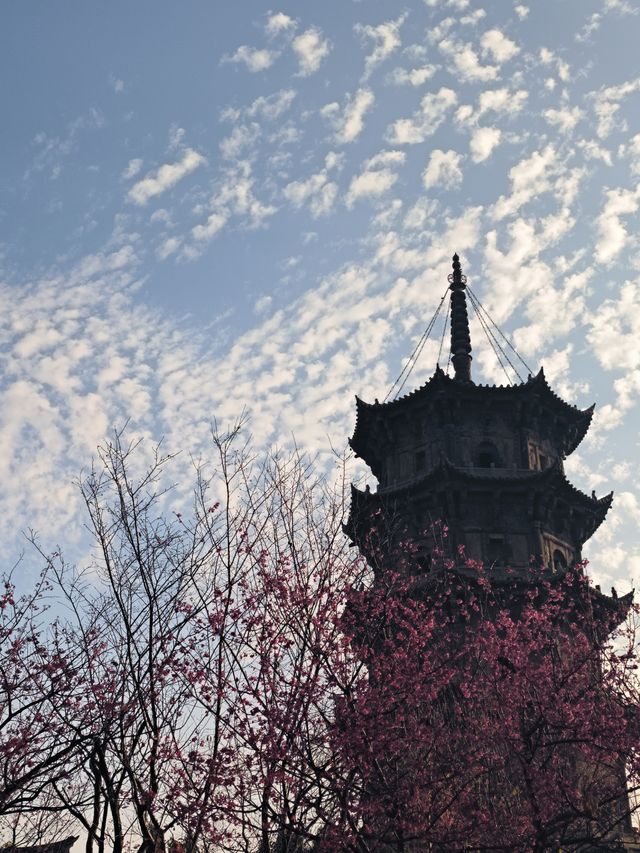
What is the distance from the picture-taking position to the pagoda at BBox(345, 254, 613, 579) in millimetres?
28078

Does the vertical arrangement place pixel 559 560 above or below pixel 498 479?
below

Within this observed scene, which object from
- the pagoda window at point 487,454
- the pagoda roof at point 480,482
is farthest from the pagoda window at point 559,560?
the pagoda window at point 487,454

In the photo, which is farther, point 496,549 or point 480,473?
point 480,473

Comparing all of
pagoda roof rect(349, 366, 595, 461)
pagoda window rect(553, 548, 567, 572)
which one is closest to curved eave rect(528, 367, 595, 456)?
pagoda roof rect(349, 366, 595, 461)

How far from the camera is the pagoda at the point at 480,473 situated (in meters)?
→ 28.1

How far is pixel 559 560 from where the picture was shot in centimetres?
2920

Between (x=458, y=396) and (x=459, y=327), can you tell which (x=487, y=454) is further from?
(x=459, y=327)

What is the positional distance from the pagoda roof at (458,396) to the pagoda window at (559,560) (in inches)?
204

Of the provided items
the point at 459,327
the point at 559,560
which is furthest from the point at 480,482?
the point at 459,327

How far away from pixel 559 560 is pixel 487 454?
4.47 meters

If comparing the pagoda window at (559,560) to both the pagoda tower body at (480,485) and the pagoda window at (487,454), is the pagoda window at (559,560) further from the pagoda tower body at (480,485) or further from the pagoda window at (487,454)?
the pagoda window at (487,454)

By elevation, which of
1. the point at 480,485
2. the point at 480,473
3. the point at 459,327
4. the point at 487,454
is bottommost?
the point at 480,485

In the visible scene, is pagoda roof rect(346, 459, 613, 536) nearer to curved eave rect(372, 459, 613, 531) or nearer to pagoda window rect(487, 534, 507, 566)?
curved eave rect(372, 459, 613, 531)

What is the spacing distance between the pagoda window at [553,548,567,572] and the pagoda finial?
731cm
